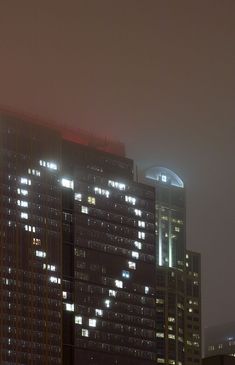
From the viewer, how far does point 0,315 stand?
7805 inches

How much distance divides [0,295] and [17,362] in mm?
11201

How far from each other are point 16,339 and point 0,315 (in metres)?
4.75

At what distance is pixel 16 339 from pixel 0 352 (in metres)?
4.15

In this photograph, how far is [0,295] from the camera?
199875mm

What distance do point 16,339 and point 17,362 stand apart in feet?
12.1

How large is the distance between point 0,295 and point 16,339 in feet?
25.0

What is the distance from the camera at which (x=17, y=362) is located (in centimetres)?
19825

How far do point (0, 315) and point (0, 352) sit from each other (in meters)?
6.14

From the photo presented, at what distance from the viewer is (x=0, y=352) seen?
195875 mm
